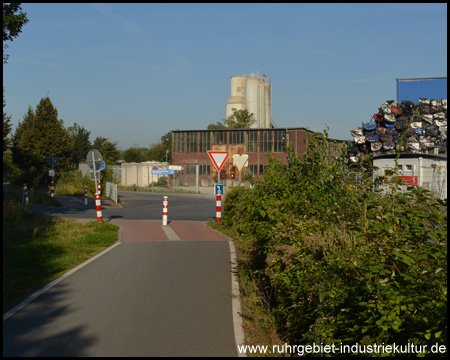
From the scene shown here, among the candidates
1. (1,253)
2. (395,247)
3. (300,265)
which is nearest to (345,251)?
(395,247)

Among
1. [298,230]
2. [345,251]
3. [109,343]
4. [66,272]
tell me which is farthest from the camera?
[66,272]

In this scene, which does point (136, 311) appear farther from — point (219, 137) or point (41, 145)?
point (219, 137)

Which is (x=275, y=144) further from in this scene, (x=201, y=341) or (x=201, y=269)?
(x=201, y=341)

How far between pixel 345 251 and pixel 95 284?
17.2ft

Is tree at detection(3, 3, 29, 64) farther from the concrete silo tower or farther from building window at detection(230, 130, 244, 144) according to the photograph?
the concrete silo tower

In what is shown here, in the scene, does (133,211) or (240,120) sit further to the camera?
(240,120)

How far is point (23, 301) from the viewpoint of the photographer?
792cm

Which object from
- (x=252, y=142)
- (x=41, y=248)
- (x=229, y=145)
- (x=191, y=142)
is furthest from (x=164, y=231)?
(x=191, y=142)

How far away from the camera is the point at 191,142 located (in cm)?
6644

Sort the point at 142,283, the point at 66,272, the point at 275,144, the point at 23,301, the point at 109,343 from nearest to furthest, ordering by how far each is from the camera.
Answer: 1. the point at 109,343
2. the point at 23,301
3. the point at 142,283
4. the point at 66,272
5. the point at 275,144

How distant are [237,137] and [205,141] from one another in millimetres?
4206

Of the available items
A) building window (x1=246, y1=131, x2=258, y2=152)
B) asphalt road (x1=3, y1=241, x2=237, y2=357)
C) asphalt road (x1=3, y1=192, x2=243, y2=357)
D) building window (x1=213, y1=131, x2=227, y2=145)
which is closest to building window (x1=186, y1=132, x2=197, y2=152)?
building window (x1=213, y1=131, x2=227, y2=145)

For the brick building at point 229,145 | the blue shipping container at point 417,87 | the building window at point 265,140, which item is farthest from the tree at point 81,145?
the blue shipping container at point 417,87

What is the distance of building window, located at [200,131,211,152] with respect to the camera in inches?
2591
